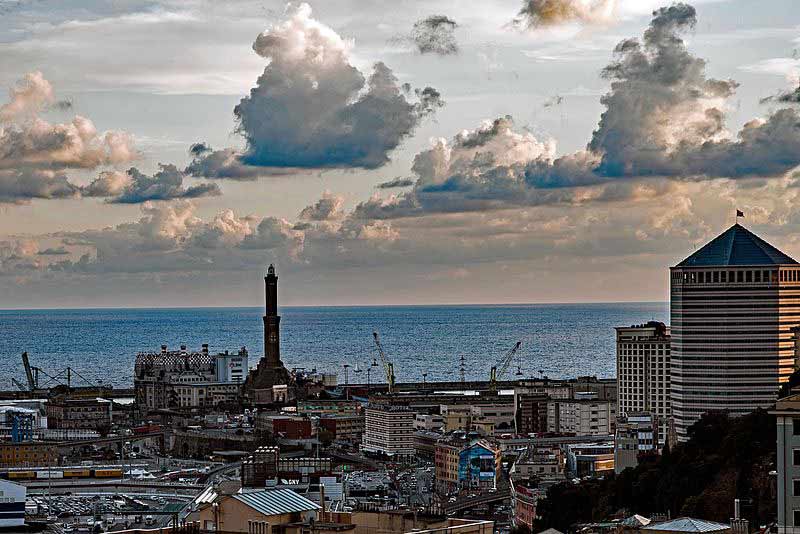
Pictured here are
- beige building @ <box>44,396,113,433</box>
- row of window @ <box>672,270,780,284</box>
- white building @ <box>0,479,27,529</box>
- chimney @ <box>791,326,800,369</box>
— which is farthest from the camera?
beige building @ <box>44,396,113,433</box>

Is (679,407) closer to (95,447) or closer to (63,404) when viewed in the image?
(95,447)

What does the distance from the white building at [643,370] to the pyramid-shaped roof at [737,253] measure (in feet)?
42.4

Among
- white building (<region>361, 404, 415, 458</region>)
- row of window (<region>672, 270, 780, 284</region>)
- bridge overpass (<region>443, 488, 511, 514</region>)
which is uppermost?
row of window (<region>672, 270, 780, 284</region>)

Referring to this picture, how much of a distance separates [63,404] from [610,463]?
65818 mm

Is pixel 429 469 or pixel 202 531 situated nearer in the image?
pixel 202 531

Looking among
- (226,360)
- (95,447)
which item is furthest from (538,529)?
(226,360)

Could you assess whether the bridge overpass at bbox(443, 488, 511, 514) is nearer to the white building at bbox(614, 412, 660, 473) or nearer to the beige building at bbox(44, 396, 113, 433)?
the white building at bbox(614, 412, 660, 473)

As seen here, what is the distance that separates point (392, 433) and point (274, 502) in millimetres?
86957

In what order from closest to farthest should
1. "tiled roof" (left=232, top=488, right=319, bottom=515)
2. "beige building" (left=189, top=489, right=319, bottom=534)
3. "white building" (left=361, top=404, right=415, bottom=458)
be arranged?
"beige building" (left=189, top=489, right=319, bottom=534) → "tiled roof" (left=232, top=488, right=319, bottom=515) → "white building" (left=361, top=404, right=415, bottom=458)

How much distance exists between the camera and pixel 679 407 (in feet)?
317

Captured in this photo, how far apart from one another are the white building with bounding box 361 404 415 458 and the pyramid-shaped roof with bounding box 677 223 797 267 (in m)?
26.2

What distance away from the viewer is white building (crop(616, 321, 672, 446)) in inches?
4331

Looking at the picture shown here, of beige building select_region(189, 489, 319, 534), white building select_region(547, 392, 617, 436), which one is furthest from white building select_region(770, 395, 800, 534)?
white building select_region(547, 392, 617, 436)

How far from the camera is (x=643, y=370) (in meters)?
112
